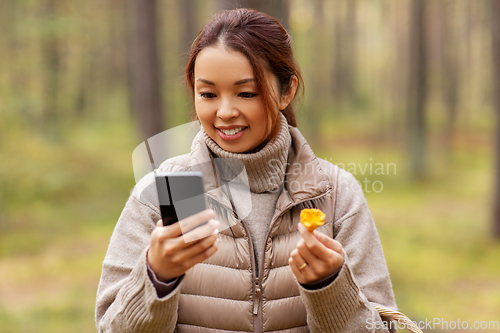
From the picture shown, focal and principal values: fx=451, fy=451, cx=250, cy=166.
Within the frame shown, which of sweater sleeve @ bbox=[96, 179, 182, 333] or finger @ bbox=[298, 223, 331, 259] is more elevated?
finger @ bbox=[298, 223, 331, 259]

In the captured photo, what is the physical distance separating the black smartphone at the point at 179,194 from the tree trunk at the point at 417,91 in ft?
37.8

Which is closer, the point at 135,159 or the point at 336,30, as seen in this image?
the point at 135,159

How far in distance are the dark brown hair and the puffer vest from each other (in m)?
0.37

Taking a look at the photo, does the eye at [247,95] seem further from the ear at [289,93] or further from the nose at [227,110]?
the ear at [289,93]

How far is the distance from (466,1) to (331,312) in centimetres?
2519

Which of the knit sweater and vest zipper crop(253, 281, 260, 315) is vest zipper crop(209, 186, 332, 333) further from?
the knit sweater

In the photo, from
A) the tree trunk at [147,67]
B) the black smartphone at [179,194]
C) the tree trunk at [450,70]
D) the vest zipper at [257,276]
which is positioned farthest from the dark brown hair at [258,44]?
the tree trunk at [450,70]

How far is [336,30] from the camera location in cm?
2669

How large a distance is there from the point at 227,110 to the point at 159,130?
6.71 metres

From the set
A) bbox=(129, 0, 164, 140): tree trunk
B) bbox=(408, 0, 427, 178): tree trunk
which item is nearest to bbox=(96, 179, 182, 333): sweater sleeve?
bbox=(129, 0, 164, 140): tree trunk

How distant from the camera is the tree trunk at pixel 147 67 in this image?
26.9ft

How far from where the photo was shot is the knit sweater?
5.11ft

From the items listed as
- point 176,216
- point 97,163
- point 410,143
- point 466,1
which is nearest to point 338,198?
point 176,216

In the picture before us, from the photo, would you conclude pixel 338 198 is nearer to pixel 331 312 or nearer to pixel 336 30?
pixel 331 312
